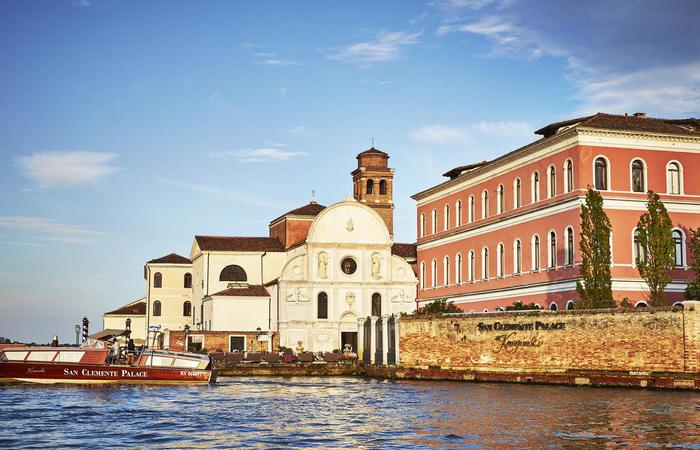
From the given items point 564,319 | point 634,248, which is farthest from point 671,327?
point 634,248

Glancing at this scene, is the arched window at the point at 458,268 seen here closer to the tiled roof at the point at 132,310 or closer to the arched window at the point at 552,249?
the arched window at the point at 552,249

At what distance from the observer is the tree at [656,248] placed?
1586 inches

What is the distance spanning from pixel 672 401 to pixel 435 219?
32614mm

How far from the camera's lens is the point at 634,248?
1715 inches

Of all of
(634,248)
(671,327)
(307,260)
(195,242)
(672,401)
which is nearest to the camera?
(672,401)

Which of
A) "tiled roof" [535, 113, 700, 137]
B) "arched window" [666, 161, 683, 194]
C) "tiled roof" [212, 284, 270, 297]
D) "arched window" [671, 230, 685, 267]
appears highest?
"tiled roof" [535, 113, 700, 137]

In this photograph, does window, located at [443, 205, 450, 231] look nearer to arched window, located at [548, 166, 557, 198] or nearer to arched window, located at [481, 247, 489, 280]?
arched window, located at [481, 247, 489, 280]

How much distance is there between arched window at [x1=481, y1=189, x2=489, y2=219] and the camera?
53.9 m

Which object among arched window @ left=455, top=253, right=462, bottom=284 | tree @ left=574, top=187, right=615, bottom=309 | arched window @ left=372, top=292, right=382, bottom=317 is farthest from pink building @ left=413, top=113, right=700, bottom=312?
arched window @ left=372, top=292, right=382, bottom=317

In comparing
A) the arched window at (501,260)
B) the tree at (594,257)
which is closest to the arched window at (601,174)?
the tree at (594,257)

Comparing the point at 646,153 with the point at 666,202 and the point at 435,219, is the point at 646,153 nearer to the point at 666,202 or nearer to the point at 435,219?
the point at 666,202

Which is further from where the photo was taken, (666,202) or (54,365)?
(666,202)

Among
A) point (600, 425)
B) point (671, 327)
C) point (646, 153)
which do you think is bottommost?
point (600, 425)

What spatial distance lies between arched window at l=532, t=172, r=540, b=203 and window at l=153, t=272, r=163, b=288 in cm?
3787
